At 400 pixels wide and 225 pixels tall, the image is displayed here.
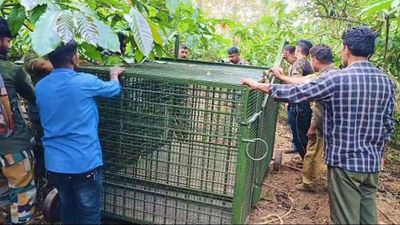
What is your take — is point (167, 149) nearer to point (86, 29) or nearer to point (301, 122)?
point (86, 29)

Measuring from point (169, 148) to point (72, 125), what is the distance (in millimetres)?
769

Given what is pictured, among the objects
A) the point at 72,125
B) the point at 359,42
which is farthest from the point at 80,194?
the point at 359,42

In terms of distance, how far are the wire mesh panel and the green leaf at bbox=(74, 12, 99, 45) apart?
62 centimetres

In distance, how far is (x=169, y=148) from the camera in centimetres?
307

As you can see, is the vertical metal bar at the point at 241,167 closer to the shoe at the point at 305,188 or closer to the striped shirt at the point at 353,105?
the striped shirt at the point at 353,105

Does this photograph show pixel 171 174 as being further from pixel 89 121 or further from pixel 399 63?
pixel 399 63

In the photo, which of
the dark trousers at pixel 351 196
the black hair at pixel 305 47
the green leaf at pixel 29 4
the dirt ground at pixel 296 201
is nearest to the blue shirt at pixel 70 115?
the green leaf at pixel 29 4

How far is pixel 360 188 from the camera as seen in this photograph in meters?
2.80

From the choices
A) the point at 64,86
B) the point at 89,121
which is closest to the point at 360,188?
the point at 89,121

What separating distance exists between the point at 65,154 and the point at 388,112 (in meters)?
2.21

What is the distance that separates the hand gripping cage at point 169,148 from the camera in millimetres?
2865

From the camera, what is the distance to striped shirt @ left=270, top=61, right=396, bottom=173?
2.62m

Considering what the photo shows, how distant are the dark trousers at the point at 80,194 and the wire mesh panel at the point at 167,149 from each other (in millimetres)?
348

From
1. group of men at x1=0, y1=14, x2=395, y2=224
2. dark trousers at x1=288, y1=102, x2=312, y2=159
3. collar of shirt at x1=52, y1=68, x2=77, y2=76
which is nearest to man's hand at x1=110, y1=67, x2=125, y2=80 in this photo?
group of men at x1=0, y1=14, x2=395, y2=224
